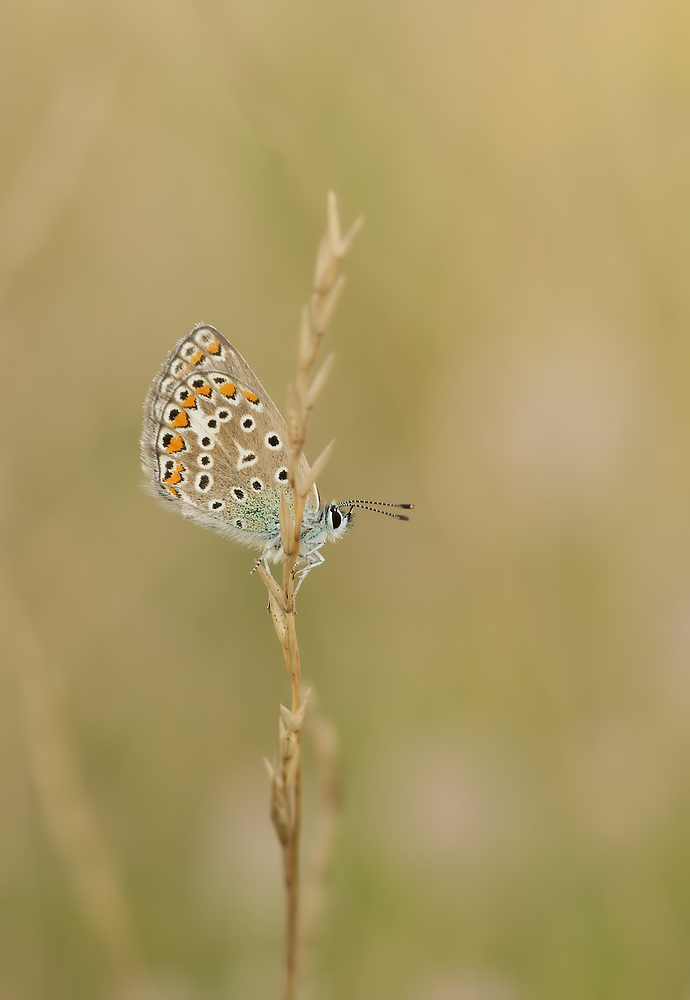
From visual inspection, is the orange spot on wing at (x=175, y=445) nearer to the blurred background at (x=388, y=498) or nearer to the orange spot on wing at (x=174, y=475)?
the orange spot on wing at (x=174, y=475)

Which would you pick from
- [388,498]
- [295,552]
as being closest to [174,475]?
[295,552]

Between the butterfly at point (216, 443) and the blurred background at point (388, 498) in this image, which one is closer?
the butterfly at point (216, 443)

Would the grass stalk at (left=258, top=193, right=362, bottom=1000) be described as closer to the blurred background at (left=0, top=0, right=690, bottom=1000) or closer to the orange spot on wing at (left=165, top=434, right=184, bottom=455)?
the orange spot on wing at (left=165, top=434, right=184, bottom=455)

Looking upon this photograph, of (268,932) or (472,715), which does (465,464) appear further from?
(268,932)

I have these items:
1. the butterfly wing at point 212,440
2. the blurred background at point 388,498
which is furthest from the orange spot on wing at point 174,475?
the blurred background at point 388,498

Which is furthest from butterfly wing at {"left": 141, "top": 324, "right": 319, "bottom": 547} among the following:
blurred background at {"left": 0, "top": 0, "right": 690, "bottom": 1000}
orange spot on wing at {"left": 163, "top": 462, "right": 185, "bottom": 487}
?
blurred background at {"left": 0, "top": 0, "right": 690, "bottom": 1000}

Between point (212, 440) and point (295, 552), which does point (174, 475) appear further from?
point (295, 552)
